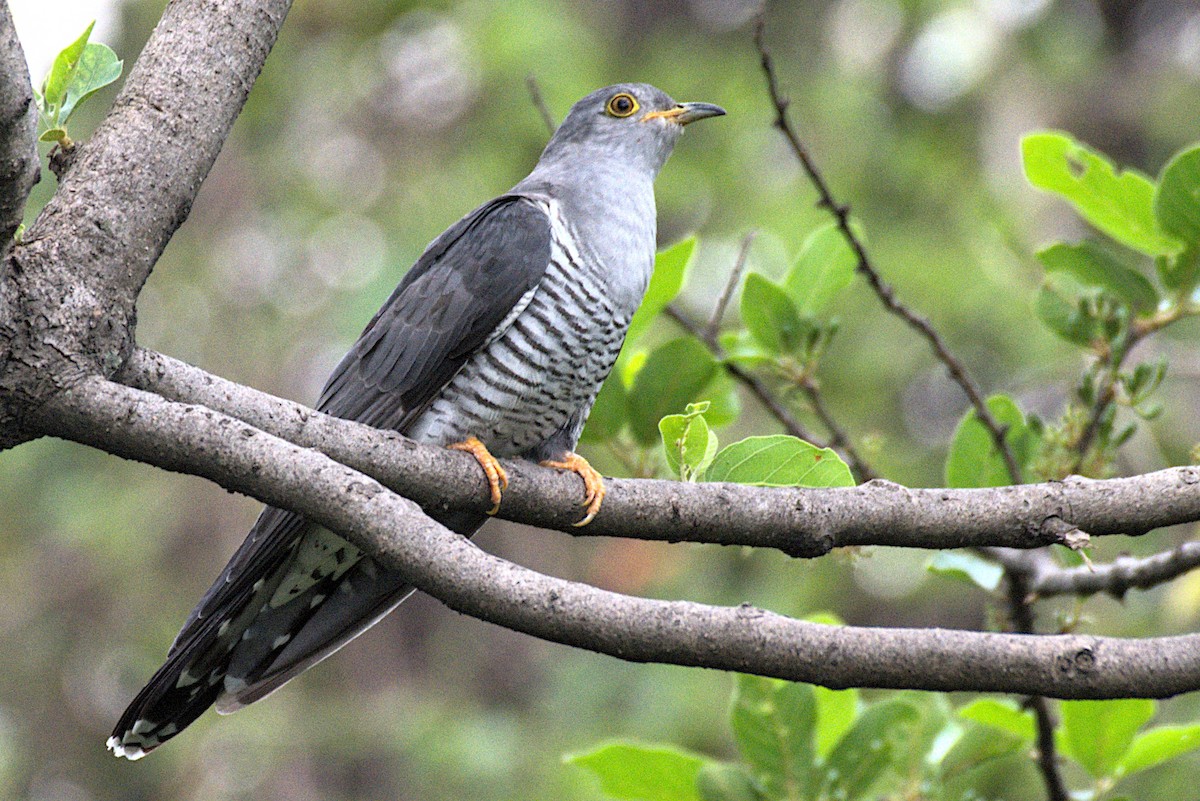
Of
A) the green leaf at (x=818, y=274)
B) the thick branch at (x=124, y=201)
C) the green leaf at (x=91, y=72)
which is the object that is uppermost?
the green leaf at (x=91, y=72)

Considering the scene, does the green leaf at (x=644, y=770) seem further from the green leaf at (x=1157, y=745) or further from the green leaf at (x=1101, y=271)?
the green leaf at (x=1101, y=271)

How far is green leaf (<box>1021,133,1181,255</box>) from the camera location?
2.48 meters

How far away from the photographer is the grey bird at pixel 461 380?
8.04 feet

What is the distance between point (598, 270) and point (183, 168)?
1.04 meters

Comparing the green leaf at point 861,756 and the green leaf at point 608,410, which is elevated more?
the green leaf at point 608,410

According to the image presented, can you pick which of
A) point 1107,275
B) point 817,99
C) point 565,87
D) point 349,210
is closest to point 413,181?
point 349,210

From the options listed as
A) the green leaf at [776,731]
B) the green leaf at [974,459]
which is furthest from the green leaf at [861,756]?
the green leaf at [974,459]

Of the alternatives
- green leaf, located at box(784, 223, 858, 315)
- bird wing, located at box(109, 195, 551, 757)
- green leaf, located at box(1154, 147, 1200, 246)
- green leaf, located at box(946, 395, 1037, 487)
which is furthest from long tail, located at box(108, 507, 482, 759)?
green leaf, located at box(1154, 147, 1200, 246)

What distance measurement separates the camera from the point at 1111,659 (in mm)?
1450

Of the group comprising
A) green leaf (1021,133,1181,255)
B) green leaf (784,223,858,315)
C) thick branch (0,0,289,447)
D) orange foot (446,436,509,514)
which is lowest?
orange foot (446,436,509,514)

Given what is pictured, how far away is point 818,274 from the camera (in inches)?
105

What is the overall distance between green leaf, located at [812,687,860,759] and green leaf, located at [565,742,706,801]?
31 centimetres

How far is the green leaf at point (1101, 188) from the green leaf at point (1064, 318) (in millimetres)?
177

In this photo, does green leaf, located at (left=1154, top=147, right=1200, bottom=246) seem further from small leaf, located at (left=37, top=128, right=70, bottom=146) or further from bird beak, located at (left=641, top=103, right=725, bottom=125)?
small leaf, located at (left=37, top=128, right=70, bottom=146)
